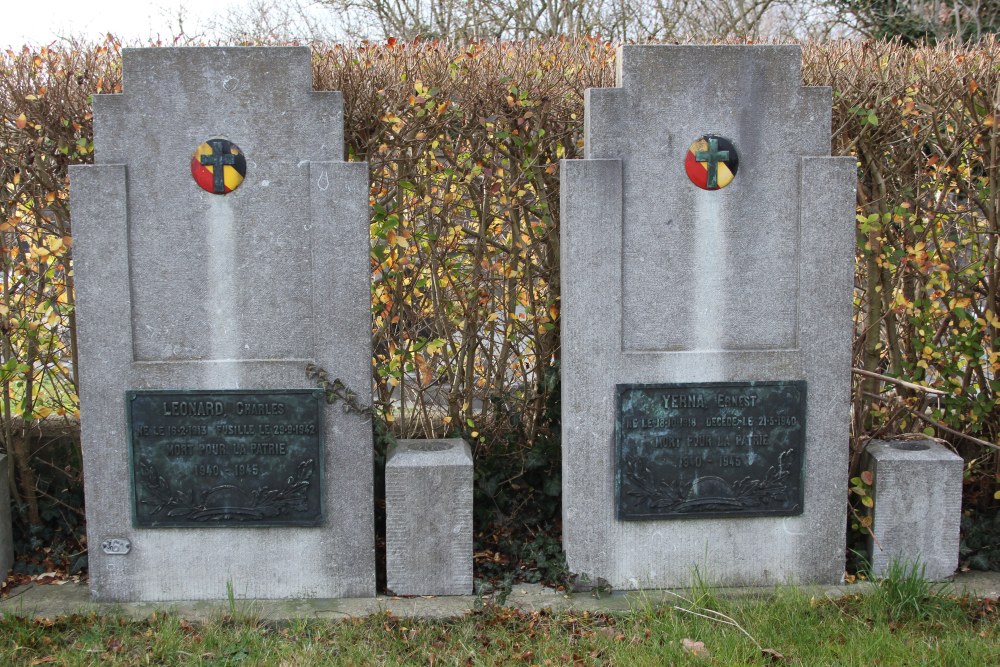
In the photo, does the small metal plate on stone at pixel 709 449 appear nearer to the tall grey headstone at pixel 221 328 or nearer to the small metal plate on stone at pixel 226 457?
the tall grey headstone at pixel 221 328

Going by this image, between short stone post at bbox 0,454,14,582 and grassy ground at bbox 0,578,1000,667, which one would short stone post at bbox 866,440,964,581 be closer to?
grassy ground at bbox 0,578,1000,667

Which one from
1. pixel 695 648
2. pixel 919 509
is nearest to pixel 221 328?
pixel 695 648

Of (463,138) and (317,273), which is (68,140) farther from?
(463,138)

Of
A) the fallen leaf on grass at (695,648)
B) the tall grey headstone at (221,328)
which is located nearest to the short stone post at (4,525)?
the tall grey headstone at (221,328)

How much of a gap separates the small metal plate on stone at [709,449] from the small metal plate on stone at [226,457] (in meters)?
1.36

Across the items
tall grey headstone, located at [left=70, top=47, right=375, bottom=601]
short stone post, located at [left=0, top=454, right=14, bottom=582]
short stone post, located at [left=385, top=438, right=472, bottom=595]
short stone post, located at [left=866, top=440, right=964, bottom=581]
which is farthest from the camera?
short stone post, located at [left=0, top=454, right=14, bottom=582]

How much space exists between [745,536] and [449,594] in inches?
53.0

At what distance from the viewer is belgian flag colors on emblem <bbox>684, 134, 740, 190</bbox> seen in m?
3.93

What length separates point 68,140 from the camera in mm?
4328

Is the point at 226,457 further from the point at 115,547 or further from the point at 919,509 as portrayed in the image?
the point at 919,509

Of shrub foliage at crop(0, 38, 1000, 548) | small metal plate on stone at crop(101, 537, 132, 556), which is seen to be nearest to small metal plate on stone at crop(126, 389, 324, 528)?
small metal plate on stone at crop(101, 537, 132, 556)

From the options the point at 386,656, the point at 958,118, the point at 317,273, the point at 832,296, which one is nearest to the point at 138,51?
the point at 317,273

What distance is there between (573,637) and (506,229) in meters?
2.11

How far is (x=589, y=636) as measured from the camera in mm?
3691
